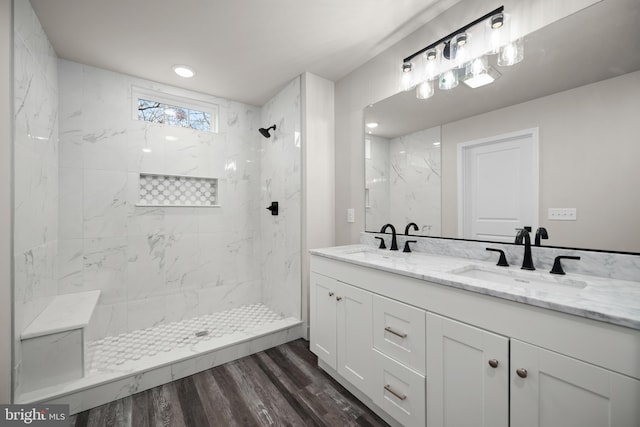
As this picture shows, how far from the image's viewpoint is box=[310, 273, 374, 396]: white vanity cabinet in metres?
1.55

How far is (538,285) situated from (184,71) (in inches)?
116

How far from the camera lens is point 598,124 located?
1183 millimetres

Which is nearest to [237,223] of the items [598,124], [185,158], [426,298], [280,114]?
[185,158]

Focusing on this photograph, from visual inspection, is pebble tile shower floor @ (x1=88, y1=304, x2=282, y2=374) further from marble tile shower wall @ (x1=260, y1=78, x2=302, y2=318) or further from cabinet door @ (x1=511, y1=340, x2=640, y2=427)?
cabinet door @ (x1=511, y1=340, x2=640, y2=427)

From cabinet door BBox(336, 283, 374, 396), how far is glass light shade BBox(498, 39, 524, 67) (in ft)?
4.83

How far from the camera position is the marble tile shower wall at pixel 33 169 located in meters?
1.46

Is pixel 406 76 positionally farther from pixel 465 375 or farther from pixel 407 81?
pixel 465 375

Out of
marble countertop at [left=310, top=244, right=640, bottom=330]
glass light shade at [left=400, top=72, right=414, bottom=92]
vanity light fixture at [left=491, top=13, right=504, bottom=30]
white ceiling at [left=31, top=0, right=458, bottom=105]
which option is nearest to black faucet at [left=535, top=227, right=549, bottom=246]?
marble countertop at [left=310, top=244, right=640, bottom=330]

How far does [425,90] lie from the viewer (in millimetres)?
1800

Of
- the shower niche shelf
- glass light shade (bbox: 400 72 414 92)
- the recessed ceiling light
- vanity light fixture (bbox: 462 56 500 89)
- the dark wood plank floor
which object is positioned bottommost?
the dark wood plank floor

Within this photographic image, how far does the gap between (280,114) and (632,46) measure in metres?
2.43

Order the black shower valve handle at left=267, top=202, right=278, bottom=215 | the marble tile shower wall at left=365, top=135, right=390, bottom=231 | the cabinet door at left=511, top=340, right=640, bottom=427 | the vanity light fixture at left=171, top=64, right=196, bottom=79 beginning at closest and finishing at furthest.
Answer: the cabinet door at left=511, top=340, right=640, bottom=427 < the marble tile shower wall at left=365, top=135, right=390, bottom=231 < the vanity light fixture at left=171, top=64, right=196, bottom=79 < the black shower valve handle at left=267, top=202, right=278, bottom=215

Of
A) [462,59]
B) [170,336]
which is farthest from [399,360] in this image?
[170,336]

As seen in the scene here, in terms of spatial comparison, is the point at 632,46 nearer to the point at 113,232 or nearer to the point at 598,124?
the point at 598,124
